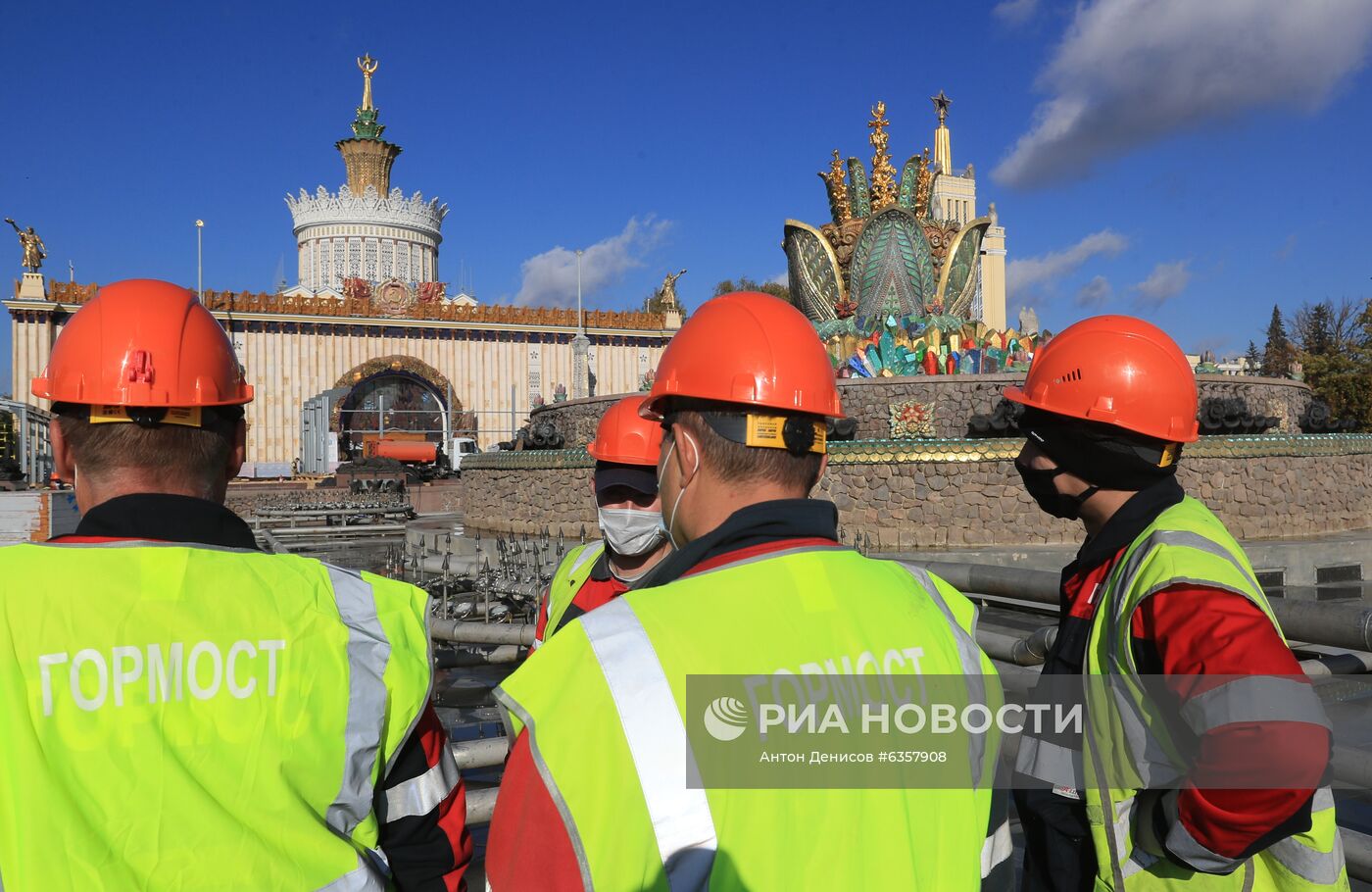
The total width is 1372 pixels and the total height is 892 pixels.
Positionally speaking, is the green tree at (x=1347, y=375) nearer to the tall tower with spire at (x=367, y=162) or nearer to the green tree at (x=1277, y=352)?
the green tree at (x=1277, y=352)

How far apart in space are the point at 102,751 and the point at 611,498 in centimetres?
200

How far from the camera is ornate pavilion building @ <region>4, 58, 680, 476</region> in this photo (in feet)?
134

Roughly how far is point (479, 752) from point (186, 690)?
3.40 ft

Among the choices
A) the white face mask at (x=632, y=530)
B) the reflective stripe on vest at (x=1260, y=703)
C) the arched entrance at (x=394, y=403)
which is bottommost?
the reflective stripe on vest at (x=1260, y=703)

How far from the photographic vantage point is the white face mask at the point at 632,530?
3.14m

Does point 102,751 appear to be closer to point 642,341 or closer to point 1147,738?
point 1147,738

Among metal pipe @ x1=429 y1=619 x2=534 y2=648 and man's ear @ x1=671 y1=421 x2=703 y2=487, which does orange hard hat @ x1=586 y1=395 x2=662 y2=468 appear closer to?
metal pipe @ x1=429 y1=619 x2=534 y2=648

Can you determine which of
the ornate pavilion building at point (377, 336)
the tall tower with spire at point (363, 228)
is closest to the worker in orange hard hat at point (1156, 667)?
the ornate pavilion building at point (377, 336)

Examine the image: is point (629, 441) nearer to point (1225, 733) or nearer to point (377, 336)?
point (1225, 733)

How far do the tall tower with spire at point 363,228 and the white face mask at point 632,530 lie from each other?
47.1 metres

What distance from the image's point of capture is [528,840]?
4.00 feet

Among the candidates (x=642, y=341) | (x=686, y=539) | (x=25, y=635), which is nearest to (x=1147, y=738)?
(x=686, y=539)

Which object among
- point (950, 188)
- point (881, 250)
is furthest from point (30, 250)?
point (950, 188)

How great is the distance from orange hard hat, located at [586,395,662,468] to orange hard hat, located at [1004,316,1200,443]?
4.60 ft
